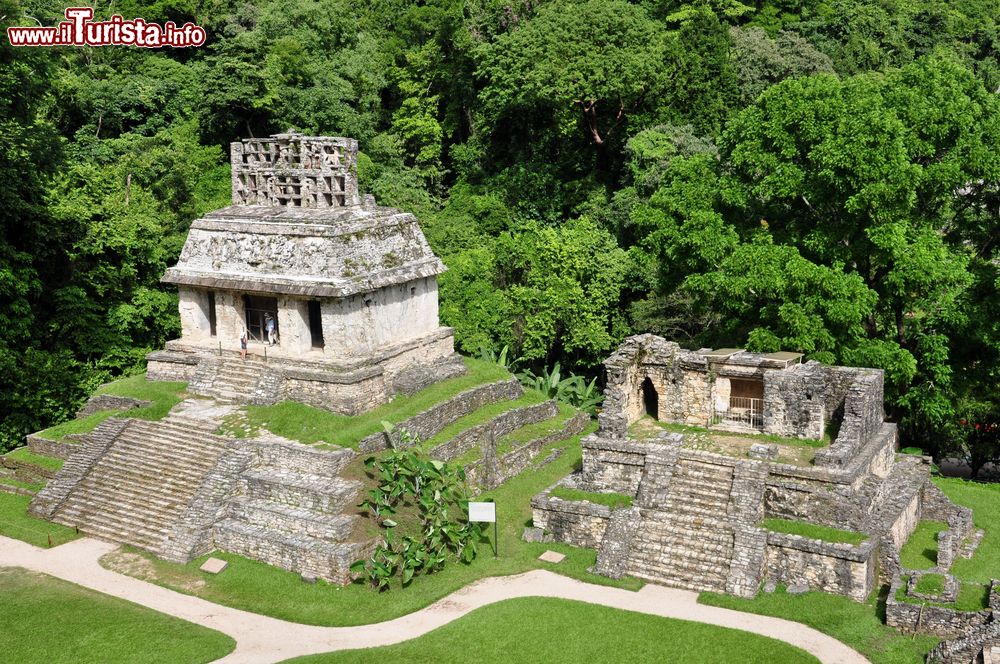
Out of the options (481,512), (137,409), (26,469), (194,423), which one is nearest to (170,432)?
(194,423)

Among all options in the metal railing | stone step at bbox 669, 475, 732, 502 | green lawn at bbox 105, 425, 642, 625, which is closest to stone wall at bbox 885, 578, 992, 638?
stone step at bbox 669, 475, 732, 502

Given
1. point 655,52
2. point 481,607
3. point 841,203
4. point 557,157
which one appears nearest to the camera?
point 481,607

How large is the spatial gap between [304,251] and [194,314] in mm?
3972

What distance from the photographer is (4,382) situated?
27422 millimetres

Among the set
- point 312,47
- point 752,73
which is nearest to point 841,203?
point 752,73

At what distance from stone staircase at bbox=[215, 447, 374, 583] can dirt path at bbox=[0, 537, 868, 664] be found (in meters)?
1.62

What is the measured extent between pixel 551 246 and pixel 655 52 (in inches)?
396

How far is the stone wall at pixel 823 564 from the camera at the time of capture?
1869 centimetres

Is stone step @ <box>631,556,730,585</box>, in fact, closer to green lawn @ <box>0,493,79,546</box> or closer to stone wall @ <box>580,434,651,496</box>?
stone wall @ <box>580,434,651,496</box>

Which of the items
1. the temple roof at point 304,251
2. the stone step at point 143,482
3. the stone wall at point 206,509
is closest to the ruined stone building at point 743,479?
the temple roof at point 304,251

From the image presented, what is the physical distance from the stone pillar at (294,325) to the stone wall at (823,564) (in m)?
11.8

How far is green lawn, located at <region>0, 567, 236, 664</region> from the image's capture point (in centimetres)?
1730

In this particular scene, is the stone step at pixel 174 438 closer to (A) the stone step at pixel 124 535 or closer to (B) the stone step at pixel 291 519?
(B) the stone step at pixel 291 519

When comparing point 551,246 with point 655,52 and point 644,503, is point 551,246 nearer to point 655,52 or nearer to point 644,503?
point 655,52
